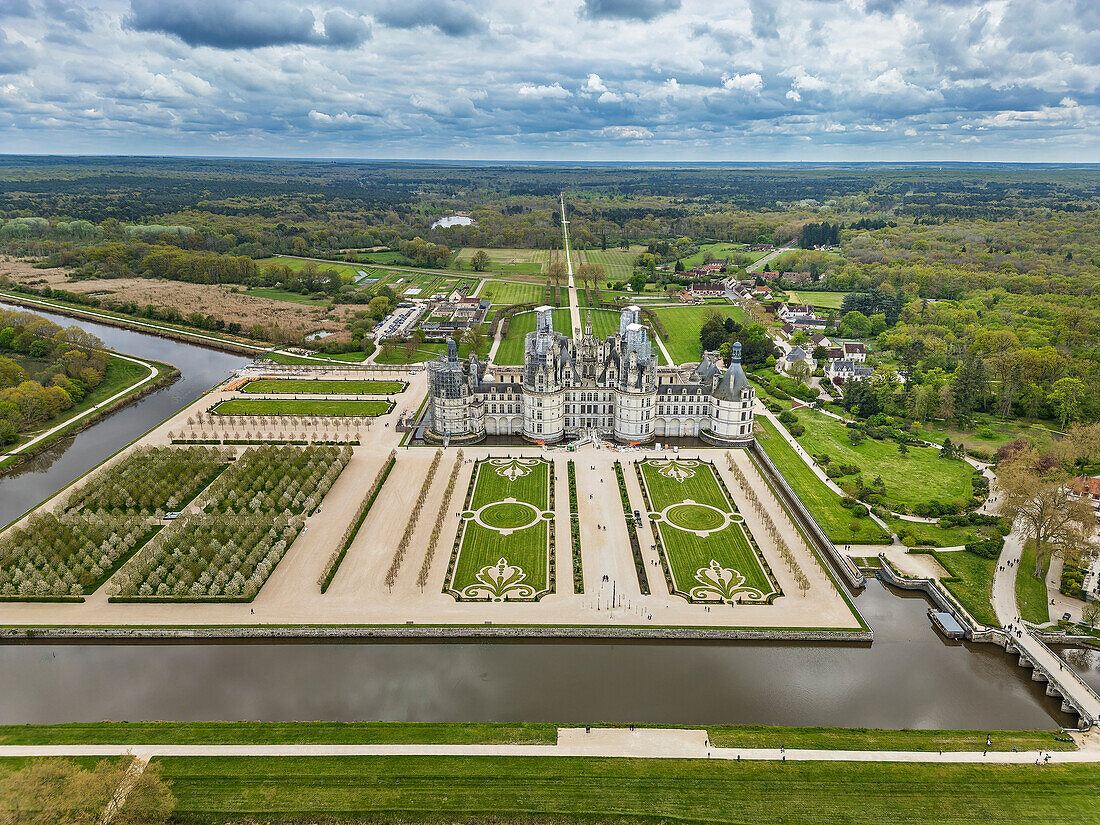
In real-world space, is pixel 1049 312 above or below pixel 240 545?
above

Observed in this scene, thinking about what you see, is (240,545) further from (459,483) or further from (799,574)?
(799,574)

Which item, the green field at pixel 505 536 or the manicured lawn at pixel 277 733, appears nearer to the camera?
the manicured lawn at pixel 277 733

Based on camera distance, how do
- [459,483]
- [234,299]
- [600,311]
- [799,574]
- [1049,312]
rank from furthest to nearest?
[234,299]
[600,311]
[1049,312]
[459,483]
[799,574]

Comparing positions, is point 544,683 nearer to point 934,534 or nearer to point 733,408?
point 934,534

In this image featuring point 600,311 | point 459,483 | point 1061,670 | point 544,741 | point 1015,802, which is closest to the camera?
point 1015,802

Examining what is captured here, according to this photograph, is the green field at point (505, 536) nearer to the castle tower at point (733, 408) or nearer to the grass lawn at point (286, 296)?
the castle tower at point (733, 408)

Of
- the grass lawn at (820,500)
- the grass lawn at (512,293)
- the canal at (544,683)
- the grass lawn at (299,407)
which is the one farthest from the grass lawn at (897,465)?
the grass lawn at (512,293)

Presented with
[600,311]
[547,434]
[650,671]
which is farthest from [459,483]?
[600,311]

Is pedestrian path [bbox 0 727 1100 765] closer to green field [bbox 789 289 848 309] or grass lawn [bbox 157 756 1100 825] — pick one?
grass lawn [bbox 157 756 1100 825]
